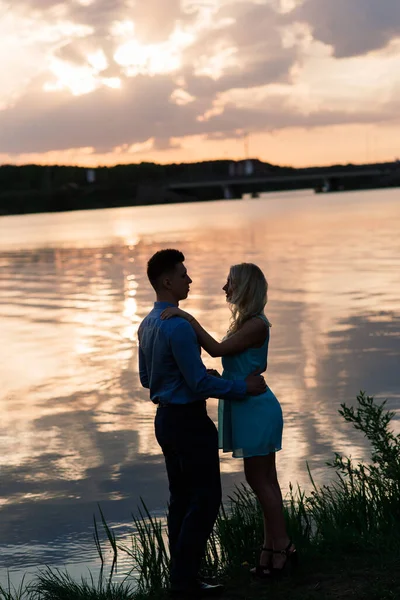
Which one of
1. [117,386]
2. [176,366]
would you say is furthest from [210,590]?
[117,386]

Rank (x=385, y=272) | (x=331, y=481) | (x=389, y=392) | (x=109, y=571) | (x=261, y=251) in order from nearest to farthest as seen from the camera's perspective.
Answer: (x=109, y=571)
(x=331, y=481)
(x=389, y=392)
(x=385, y=272)
(x=261, y=251)

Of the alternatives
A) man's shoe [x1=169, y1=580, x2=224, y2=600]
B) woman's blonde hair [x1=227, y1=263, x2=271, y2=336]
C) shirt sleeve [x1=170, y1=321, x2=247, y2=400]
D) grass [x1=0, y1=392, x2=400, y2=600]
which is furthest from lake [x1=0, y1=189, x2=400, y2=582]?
woman's blonde hair [x1=227, y1=263, x2=271, y2=336]

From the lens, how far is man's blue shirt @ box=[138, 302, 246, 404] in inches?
210

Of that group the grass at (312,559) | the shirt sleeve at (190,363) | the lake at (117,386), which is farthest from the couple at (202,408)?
the lake at (117,386)

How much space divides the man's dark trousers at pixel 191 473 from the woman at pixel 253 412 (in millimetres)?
163

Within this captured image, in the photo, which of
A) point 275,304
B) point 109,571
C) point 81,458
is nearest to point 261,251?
point 275,304

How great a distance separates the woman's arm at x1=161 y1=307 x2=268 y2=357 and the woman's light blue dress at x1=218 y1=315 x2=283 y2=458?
62 mm

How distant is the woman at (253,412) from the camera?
5469mm

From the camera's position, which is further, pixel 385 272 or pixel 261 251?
pixel 261 251

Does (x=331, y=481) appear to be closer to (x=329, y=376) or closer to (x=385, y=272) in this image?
(x=329, y=376)

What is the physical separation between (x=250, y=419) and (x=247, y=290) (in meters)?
0.71

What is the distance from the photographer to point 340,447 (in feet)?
31.5

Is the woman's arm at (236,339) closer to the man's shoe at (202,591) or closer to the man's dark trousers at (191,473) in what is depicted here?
the man's dark trousers at (191,473)

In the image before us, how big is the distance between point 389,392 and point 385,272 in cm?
1507
